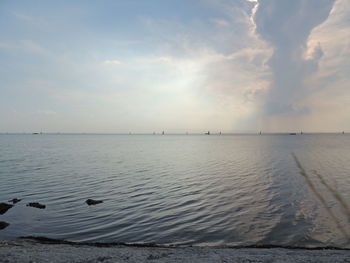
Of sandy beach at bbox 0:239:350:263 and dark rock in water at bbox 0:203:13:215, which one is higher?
sandy beach at bbox 0:239:350:263

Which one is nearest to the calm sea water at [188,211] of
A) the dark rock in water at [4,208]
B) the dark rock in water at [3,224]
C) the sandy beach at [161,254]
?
the dark rock in water at [3,224]

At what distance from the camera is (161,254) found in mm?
10594

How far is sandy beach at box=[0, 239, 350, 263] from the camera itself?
384 inches

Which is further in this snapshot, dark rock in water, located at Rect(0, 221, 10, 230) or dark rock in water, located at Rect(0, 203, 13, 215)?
dark rock in water, located at Rect(0, 203, 13, 215)

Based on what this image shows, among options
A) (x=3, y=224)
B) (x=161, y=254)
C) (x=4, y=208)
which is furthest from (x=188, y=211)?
(x=4, y=208)

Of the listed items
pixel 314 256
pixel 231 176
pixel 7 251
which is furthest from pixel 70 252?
pixel 231 176

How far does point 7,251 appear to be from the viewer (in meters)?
10.4

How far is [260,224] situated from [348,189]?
55.9 feet

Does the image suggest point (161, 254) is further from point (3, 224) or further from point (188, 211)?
point (3, 224)

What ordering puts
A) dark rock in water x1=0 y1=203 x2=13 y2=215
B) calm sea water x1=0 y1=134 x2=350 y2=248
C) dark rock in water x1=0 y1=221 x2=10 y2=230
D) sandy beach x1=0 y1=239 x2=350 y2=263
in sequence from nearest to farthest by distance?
sandy beach x1=0 y1=239 x2=350 y2=263, calm sea water x1=0 y1=134 x2=350 y2=248, dark rock in water x1=0 y1=221 x2=10 y2=230, dark rock in water x1=0 y1=203 x2=13 y2=215

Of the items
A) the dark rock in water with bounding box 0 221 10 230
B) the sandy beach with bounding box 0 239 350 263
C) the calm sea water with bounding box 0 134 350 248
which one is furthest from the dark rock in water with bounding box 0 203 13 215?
the sandy beach with bounding box 0 239 350 263

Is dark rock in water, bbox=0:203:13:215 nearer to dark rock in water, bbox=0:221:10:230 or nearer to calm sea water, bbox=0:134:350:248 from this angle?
calm sea water, bbox=0:134:350:248

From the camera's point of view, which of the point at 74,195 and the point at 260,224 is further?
the point at 74,195

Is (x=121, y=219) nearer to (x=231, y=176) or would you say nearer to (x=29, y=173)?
(x=231, y=176)
